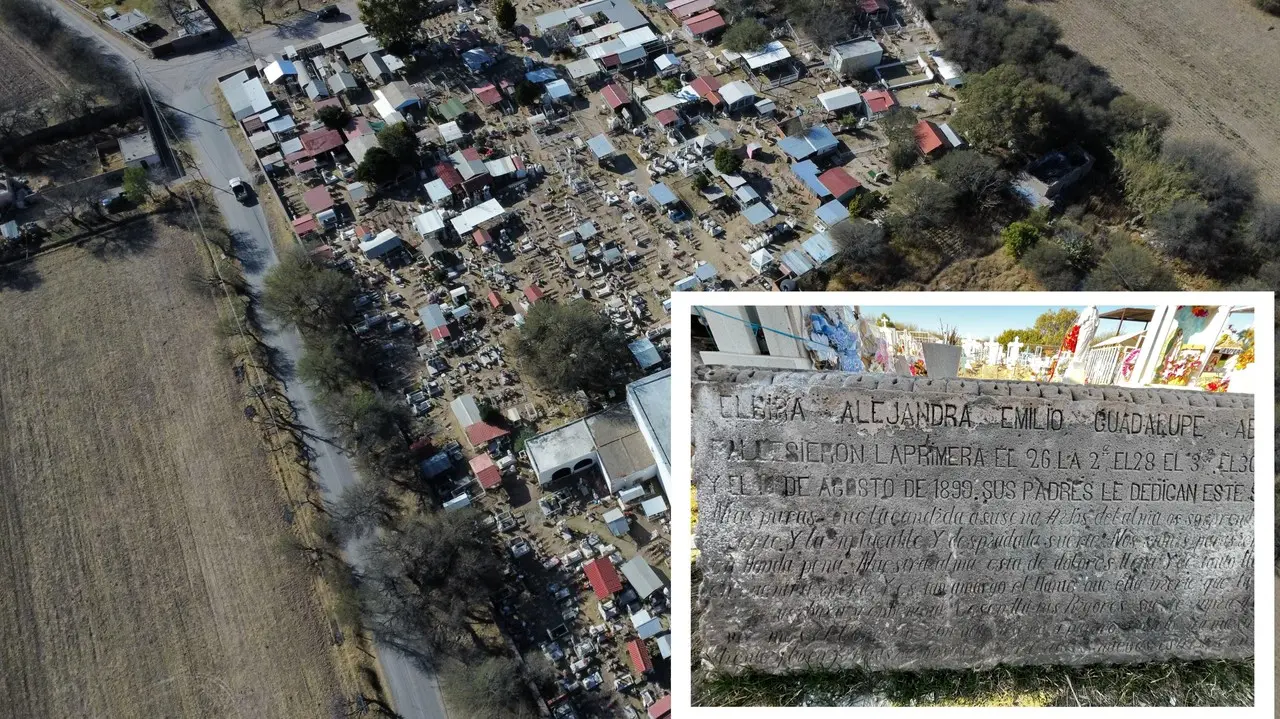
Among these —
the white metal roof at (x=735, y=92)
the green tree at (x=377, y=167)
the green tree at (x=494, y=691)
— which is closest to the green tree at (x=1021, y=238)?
the white metal roof at (x=735, y=92)

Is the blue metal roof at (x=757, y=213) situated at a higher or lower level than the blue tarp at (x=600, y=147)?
lower

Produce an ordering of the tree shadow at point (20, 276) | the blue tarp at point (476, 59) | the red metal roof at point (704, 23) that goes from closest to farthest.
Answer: the tree shadow at point (20, 276), the blue tarp at point (476, 59), the red metal roof at point (704, 23)

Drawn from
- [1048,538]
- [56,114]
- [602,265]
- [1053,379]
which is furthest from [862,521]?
[56,114]

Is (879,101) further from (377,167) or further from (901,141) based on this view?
(377,167)

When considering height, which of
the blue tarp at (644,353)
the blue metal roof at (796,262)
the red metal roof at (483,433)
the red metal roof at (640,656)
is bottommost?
the red metal roof at (640,656)

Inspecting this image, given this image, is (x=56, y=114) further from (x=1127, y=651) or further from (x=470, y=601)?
(x=1127, y=651)

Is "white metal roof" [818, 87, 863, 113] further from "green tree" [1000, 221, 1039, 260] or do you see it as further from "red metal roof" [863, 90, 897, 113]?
"green tree" [1000, 221, 1039, 260]

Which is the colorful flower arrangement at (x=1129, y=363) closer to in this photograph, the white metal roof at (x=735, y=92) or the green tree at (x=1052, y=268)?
the green tree at (x=1052, y=268)
